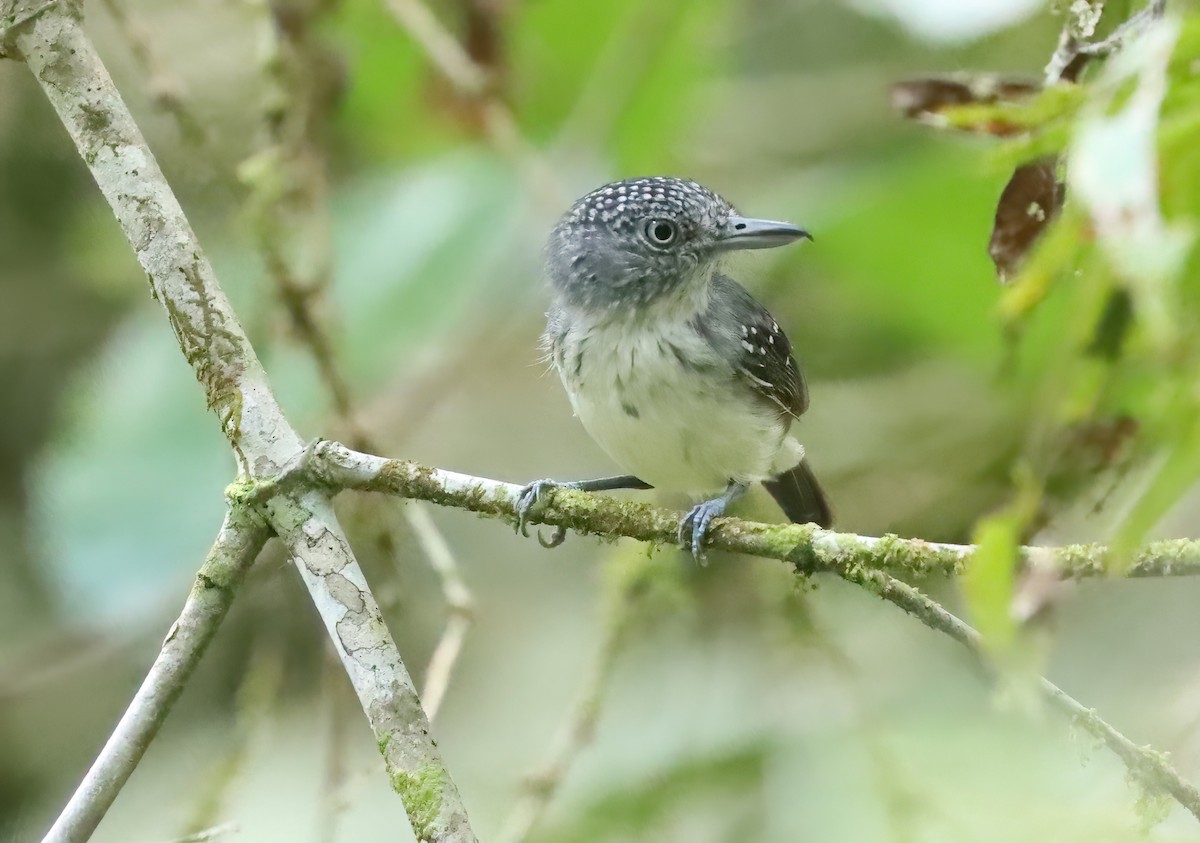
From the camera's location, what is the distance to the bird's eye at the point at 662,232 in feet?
9.38

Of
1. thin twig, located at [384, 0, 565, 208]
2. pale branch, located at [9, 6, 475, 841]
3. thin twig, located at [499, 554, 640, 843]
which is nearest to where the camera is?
pale branch, located at [9, 6, 475, 841]

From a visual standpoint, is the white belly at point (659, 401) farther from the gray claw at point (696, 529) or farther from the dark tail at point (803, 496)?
the dark tail at point (803, 496)

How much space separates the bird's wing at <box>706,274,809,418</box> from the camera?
285cm

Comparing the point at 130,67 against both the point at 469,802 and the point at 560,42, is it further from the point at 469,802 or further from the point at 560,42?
the point at 469,802

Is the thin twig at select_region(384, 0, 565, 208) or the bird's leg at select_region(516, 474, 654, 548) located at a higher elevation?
the thin twig at select_region(384, 0, 565, 208)

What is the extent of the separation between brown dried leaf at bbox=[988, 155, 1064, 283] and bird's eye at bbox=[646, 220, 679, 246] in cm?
109

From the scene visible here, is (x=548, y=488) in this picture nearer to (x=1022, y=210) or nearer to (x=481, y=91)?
(x=1022, y=210)

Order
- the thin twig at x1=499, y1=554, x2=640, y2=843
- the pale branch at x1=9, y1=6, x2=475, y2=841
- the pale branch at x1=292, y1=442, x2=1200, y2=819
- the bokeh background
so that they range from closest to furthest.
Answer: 1. the pale branch at x1=292, y1=442, x2=1200, y2=819
2. the pale branch at x1=9, y1=6, x2=475, y2=841
3. the thin twig at x1=499, y1=554, x2=640, y2=843
4. the bokeh background

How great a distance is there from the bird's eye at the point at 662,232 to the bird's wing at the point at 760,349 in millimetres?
189

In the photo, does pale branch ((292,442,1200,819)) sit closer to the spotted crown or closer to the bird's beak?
the bird's beak

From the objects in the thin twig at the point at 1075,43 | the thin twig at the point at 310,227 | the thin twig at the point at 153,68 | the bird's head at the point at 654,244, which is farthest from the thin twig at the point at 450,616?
the thin twig at the point at 1075,43

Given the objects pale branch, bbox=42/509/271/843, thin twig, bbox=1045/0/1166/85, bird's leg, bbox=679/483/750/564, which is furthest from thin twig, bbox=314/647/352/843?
thin twig, bbox=1045/0/1166/85

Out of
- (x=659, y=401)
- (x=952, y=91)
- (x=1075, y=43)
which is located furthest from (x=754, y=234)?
(x=1075, y=43)

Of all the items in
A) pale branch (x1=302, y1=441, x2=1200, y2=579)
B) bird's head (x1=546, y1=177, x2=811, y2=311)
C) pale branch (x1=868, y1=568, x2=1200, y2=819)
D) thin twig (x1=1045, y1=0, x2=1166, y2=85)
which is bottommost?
pale branch (x1=868, y1=568, x2=1200, y2=819)
